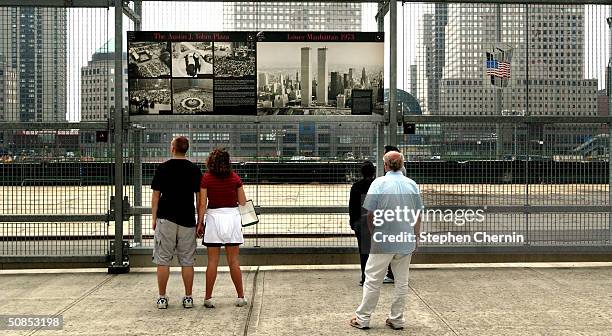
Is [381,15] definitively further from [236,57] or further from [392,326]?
[392,326]

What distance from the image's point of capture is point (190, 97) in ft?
30.0

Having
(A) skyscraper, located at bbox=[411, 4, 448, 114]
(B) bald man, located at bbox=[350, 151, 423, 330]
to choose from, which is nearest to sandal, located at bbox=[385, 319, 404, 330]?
(B) bald man, located at bbox=[350, 151, 423, 330]

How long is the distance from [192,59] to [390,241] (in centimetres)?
439

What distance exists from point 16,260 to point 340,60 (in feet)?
17.6

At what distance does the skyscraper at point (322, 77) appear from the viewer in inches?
359

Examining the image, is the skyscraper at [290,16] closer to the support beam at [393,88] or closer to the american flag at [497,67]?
the support beam at [393,88]

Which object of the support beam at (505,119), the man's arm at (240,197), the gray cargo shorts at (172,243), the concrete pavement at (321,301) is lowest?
the concrete pavement at (321,301)

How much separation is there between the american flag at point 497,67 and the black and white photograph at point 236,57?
3.51 metres

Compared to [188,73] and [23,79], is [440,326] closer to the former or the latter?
[188,73]

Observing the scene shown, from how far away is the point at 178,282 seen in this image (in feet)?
28.2

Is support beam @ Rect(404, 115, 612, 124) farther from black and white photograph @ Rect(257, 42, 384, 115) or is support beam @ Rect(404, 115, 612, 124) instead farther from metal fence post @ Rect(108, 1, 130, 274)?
metal fence post @ Rect(108, 1, 130, 274)

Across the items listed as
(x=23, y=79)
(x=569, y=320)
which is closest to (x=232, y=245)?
(x=569, y=320)

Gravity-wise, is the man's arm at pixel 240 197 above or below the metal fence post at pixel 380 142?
below

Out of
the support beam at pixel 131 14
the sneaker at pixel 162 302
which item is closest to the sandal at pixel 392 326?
the sneaker at pixel 162 302
